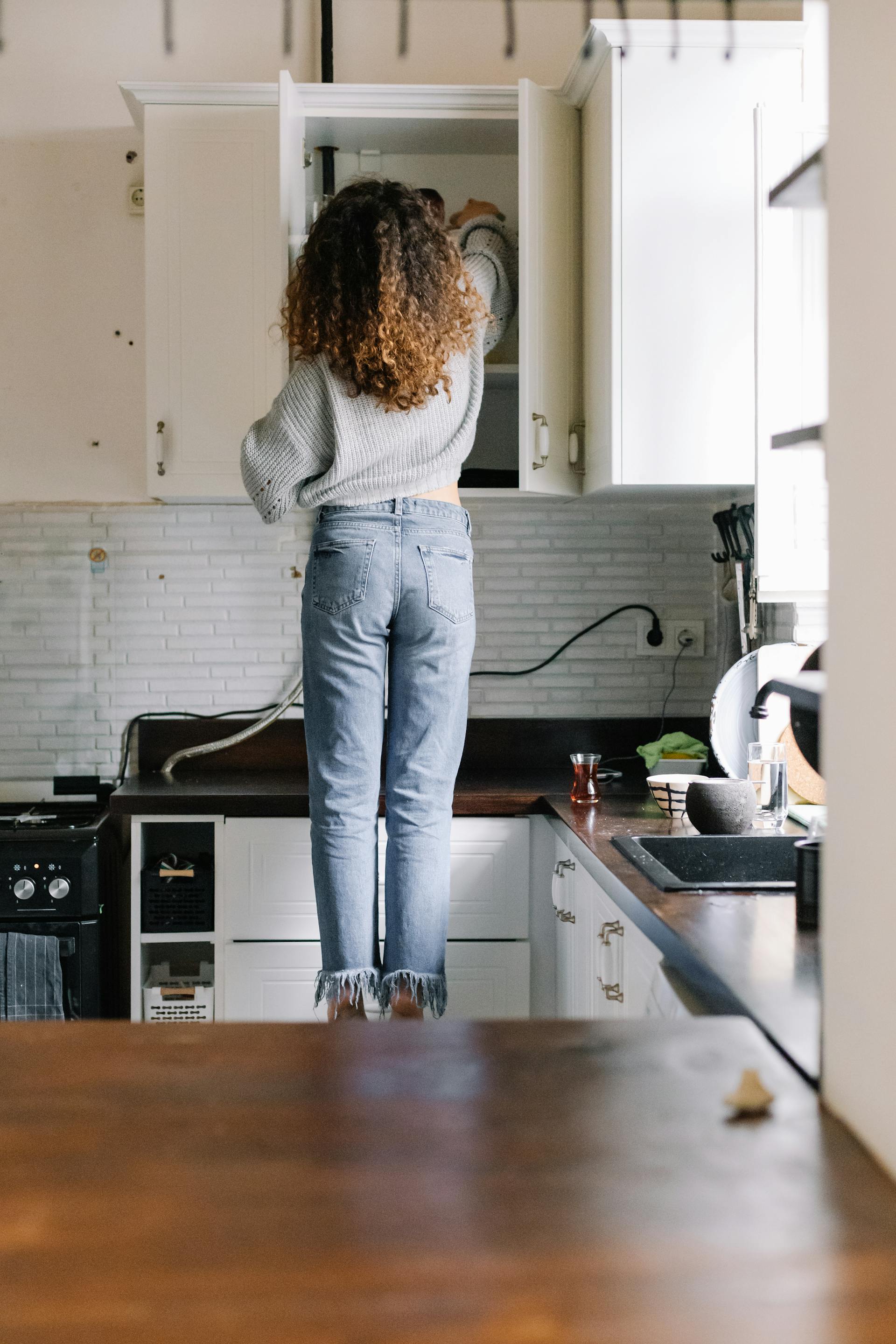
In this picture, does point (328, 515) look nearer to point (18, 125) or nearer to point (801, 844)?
point (801, 844)

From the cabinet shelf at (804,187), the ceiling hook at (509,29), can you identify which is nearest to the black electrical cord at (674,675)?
the ceiling hook at (509,29)

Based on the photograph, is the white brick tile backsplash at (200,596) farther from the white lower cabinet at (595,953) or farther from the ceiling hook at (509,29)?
the ceiling hook at (509,29)

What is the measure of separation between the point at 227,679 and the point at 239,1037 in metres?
2.31

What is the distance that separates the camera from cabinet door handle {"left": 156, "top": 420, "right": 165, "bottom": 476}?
2715 millimetres

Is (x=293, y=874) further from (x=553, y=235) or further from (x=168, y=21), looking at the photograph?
(x=168, y=21)

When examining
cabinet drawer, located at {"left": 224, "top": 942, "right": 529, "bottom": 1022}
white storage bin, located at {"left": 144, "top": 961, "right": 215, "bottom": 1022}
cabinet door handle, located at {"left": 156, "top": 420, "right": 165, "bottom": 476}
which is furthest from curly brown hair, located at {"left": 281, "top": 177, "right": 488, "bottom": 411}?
white storage bin, located at {"left": 144, "top": 961, "right": 215, "bottom": 1022}

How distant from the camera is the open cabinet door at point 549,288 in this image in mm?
2510

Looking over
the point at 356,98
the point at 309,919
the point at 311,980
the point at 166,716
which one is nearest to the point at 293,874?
the point at 309,919

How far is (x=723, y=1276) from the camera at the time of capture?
532mm

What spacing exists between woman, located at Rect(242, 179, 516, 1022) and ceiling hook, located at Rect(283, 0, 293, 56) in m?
1.01

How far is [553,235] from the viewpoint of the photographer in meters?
2.56

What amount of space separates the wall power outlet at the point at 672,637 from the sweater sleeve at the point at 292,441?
1.17 metres

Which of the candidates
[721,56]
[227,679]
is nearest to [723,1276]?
[721,56]

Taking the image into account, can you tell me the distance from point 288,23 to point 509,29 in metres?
0.55
